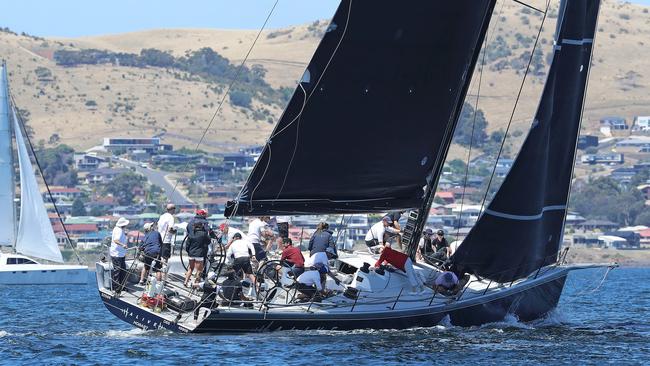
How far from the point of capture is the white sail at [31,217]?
77.3 m

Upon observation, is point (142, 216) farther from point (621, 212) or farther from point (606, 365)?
point (606, 365)

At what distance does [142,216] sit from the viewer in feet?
462

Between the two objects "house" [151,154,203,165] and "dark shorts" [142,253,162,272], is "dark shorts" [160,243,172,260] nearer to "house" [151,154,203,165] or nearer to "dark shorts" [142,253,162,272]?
"dark shorts" [142,253,162,272]

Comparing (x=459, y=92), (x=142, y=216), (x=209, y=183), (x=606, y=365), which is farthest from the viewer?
(x=209, y=183)

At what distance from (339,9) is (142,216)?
372ft

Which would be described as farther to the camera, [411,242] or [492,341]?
[411,242]

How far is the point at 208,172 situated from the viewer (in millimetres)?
178000

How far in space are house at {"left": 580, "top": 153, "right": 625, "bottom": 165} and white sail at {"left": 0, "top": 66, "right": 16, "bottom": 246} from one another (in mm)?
126686

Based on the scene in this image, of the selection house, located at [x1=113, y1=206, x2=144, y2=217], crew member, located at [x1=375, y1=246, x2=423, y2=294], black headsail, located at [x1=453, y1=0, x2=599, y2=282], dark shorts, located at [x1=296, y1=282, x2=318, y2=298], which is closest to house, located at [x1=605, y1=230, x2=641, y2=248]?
house, located at [x1=113, y1=206, x2=144, y2=217]

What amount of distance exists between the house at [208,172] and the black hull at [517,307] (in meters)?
143

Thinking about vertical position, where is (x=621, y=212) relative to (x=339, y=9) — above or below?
below

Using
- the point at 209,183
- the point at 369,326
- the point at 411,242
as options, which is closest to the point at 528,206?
the point at 411,242

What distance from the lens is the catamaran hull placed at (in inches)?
3009

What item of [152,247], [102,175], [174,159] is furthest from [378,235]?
[174,159]
